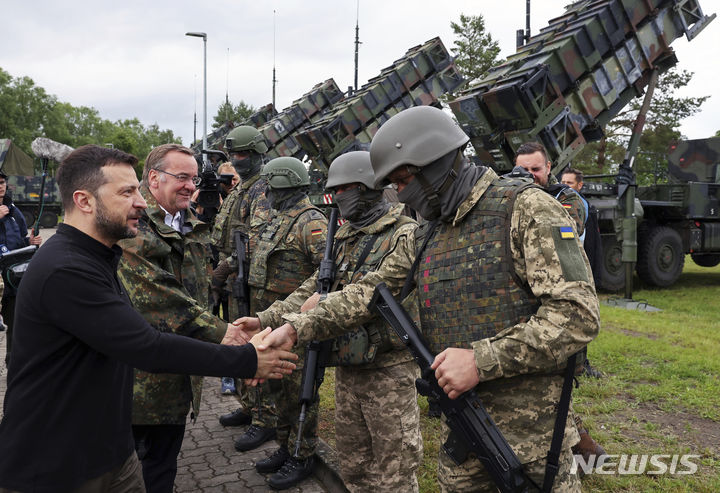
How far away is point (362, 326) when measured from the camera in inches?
126

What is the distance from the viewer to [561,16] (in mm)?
10500

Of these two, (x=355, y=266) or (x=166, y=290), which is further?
(x=355, y=266)

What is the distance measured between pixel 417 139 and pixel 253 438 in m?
3.35

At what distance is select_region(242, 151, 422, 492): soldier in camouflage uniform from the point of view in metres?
3.22

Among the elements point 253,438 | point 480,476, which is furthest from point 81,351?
point 253,438


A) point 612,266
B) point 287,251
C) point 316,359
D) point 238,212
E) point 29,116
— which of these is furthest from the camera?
point 29,116

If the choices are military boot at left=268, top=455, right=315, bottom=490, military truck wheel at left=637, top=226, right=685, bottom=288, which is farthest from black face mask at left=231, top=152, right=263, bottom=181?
military truck wheel at left=637, top=226, right=685, bottom=288

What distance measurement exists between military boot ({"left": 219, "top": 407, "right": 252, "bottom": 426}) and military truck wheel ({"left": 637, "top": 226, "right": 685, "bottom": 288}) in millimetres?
9437

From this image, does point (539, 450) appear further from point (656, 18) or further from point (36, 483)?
point (656, 18)

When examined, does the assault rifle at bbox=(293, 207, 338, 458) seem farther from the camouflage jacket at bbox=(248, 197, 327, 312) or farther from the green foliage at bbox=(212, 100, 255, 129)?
the green foliage at bbox=(212, 100, 255, 129)

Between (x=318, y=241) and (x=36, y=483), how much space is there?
8.92 feet

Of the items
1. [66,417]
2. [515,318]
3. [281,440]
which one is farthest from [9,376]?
[281,440]

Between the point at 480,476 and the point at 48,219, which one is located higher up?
the point at 48,219

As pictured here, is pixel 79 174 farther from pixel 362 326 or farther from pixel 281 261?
pixel 281 261
